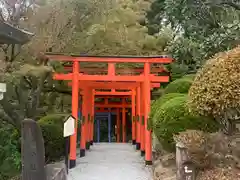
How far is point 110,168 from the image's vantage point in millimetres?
10109

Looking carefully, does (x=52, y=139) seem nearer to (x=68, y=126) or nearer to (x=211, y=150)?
(x=68, y=126)

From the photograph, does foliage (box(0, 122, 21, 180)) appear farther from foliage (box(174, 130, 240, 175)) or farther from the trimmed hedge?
the trimmed hedge

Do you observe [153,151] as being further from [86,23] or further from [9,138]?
[86,23]

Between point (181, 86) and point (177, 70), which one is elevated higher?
point (177, 70)

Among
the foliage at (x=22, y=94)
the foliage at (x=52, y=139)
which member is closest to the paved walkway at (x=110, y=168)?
the foliage at (x=52, y=139)

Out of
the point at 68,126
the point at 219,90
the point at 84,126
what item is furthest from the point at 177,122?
the point at 84,126

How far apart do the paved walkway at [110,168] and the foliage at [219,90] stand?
9.57ft

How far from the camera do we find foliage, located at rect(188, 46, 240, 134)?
638 centimetres

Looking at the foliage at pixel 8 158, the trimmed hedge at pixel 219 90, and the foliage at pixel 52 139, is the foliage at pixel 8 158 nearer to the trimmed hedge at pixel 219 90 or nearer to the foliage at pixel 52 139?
the foliage at pixel 52 139

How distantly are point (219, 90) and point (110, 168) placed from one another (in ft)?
15.5

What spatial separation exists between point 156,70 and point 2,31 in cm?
981

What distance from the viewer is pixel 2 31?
13.0 feet

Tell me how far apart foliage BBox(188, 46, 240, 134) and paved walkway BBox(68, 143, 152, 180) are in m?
2.92

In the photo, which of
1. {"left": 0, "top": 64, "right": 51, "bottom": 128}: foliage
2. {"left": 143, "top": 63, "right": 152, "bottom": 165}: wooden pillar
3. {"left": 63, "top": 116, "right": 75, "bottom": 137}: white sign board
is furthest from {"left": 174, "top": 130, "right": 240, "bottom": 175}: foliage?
{"left": 0, "top": 64, "right": 51, "bottom": 128}: foliage
